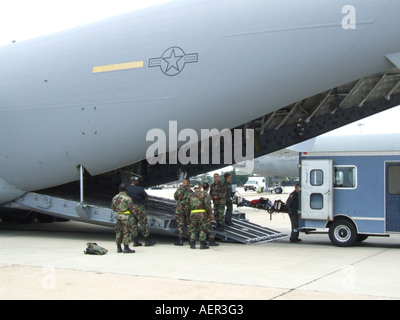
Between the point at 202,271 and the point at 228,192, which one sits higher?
the point at 228,192

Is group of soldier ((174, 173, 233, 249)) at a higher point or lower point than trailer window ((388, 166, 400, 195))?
lower

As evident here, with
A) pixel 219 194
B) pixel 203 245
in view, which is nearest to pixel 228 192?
pixel 219 194

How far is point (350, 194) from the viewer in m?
13.0

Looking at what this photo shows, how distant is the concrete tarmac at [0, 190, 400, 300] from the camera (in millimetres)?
7441

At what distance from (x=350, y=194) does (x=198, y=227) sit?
13.1 ft

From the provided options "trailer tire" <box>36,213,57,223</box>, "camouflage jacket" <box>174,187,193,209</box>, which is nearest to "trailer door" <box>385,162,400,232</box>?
"camouflage jacket" <box>174,187,193,209</box>

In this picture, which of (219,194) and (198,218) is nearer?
(198,218)

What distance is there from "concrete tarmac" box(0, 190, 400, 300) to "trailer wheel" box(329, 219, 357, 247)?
381mm

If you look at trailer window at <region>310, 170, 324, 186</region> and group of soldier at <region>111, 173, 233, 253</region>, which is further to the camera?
trailer window at <region>310, 170, 324, 186</region>

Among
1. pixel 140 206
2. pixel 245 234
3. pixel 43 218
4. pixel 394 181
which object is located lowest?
pixel 43 218

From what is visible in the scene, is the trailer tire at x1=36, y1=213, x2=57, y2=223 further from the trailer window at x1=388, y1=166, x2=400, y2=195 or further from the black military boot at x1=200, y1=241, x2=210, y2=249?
the trailer window at x1=388, y1=166, x2=400, y2=195

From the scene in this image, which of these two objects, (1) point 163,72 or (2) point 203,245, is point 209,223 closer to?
(2) point 203,245

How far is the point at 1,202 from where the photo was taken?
15.2 meters
